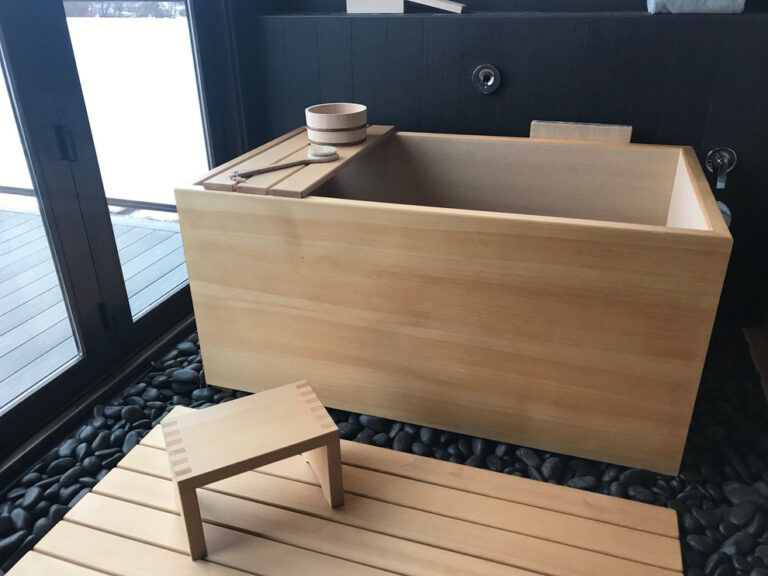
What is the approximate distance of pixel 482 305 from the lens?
1455mm

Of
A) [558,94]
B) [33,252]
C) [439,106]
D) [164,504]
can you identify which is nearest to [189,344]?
[33,252]

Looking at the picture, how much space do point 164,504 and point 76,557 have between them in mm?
197

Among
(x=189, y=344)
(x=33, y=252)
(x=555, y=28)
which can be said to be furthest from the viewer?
(x=189, y=344)

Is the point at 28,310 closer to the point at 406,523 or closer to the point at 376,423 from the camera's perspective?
the point at 376,423

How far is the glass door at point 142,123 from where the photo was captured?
1.84 meters

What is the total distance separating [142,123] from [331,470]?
4.73ft

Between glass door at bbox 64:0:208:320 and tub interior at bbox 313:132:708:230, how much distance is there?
0.64m

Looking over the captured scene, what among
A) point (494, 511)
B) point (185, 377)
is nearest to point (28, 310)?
point (185, 377)

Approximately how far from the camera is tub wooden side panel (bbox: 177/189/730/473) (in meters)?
1.33

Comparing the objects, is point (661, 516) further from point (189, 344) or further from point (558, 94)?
point (189, 344)

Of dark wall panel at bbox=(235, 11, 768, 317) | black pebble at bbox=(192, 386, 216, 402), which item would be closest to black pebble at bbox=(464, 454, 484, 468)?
black pebble at bbox=(192, 386, 216, 402)

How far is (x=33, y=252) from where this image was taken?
1.64 meters

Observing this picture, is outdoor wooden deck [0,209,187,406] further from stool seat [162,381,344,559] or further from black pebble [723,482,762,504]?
black pebble [723,482,762,504]

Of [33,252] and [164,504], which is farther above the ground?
[33,252]
